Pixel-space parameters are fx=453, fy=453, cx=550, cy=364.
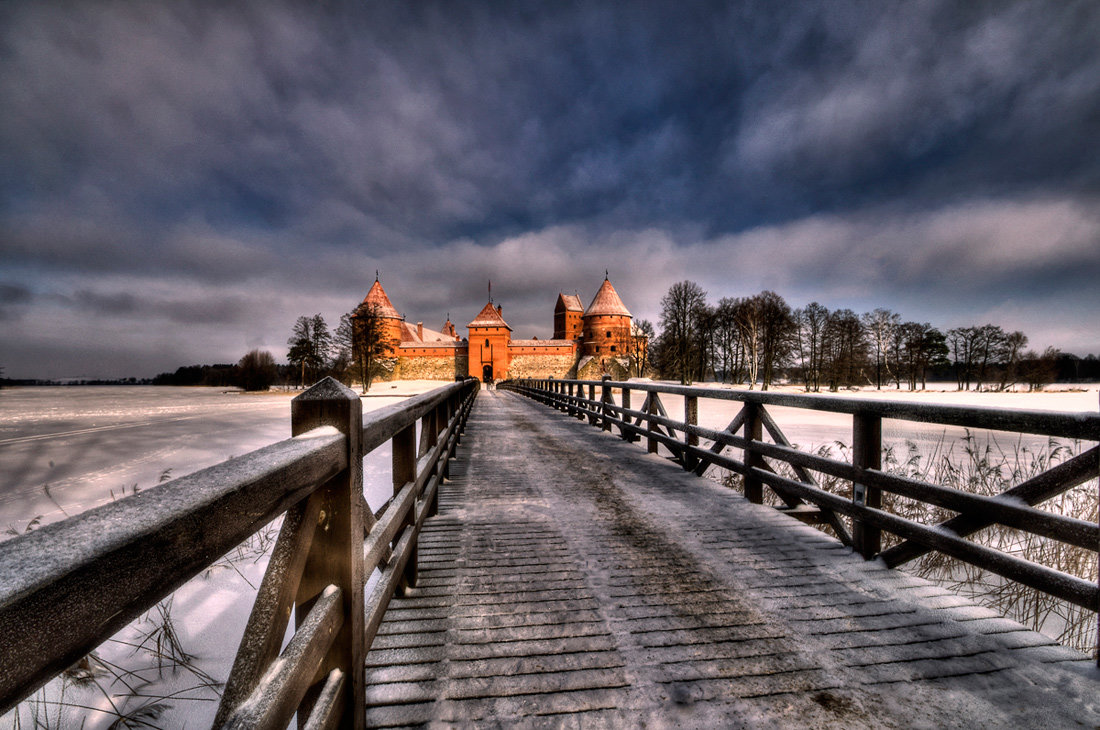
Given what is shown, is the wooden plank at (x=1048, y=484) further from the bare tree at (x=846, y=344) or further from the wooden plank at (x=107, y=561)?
the bare tree at (x=846, y=344)

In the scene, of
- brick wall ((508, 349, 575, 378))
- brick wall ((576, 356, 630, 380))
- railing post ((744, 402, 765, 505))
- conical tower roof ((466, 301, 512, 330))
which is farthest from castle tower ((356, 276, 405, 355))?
railing post ((744, 402, 765, 505))

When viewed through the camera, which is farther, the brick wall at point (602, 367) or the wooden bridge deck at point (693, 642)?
the brick wall at point (602, 367)

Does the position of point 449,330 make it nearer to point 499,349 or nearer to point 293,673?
point 499,349

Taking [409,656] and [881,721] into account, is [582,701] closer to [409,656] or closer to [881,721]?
[409,656]

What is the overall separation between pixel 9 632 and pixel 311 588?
3.36ft

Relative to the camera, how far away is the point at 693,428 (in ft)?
18.7

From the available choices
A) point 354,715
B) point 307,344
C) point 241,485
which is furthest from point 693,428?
point 307,344

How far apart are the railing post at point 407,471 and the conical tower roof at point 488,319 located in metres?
58.8

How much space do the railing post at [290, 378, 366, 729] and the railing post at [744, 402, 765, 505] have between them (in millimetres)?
3879

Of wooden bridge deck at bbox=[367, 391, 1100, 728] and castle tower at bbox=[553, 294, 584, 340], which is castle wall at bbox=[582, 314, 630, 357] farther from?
wooden bridge deck at bbox=[367, 391, 1100, 728]


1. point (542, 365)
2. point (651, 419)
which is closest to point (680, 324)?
point (542, 365)

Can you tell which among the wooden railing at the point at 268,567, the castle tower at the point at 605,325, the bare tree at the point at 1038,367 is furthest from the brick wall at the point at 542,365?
the wooden railing at the point at 268,567

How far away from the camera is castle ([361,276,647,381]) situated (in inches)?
2297

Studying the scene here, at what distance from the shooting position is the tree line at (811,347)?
3912 centimetres
